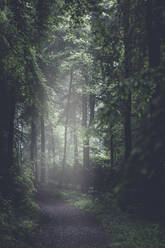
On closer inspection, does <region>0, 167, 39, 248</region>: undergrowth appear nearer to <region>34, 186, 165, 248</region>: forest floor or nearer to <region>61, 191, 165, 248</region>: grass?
<region>34, 186, 165, 248</region>: forest floor

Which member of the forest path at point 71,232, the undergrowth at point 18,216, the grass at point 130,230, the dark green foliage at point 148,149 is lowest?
the forest path at point 71,232

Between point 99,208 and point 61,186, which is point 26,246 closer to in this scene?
point 99,208

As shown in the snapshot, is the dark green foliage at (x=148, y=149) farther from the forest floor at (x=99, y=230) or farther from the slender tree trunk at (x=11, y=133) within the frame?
the slender tree trunk at (x=11, y=133)

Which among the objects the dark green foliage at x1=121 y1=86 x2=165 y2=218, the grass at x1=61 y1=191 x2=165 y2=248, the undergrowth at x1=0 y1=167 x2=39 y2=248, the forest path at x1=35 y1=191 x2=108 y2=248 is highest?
the dark green foliage at x1=121 y1=86 x2=165 y2=218

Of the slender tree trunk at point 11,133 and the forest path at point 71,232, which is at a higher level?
the slender tree trunk at point 11,133

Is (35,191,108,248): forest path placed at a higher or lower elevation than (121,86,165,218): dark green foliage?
lower

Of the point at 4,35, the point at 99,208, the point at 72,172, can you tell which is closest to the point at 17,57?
the point at 4,35

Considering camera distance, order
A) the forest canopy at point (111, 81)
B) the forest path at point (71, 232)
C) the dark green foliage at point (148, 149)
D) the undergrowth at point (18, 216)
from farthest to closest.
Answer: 1. the forest path at point (71, 232)
2. the undergrowth at point (18, 216)
3. the forest canopy at point (111, 81)
4. the dark green foliage at point (148, 149)

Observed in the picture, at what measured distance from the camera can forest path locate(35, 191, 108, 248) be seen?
8.10m

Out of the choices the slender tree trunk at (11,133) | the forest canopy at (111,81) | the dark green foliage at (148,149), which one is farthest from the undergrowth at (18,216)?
the dark green foliage at (148,149)

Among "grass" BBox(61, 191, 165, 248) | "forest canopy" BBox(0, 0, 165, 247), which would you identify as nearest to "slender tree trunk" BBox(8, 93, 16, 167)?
"forest canopy" BBox(0, 0, 165, 247)

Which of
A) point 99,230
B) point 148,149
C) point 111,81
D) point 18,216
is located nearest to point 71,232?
point 99,230

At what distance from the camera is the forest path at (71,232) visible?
810 centimetres

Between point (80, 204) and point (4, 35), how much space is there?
13.5 meters
